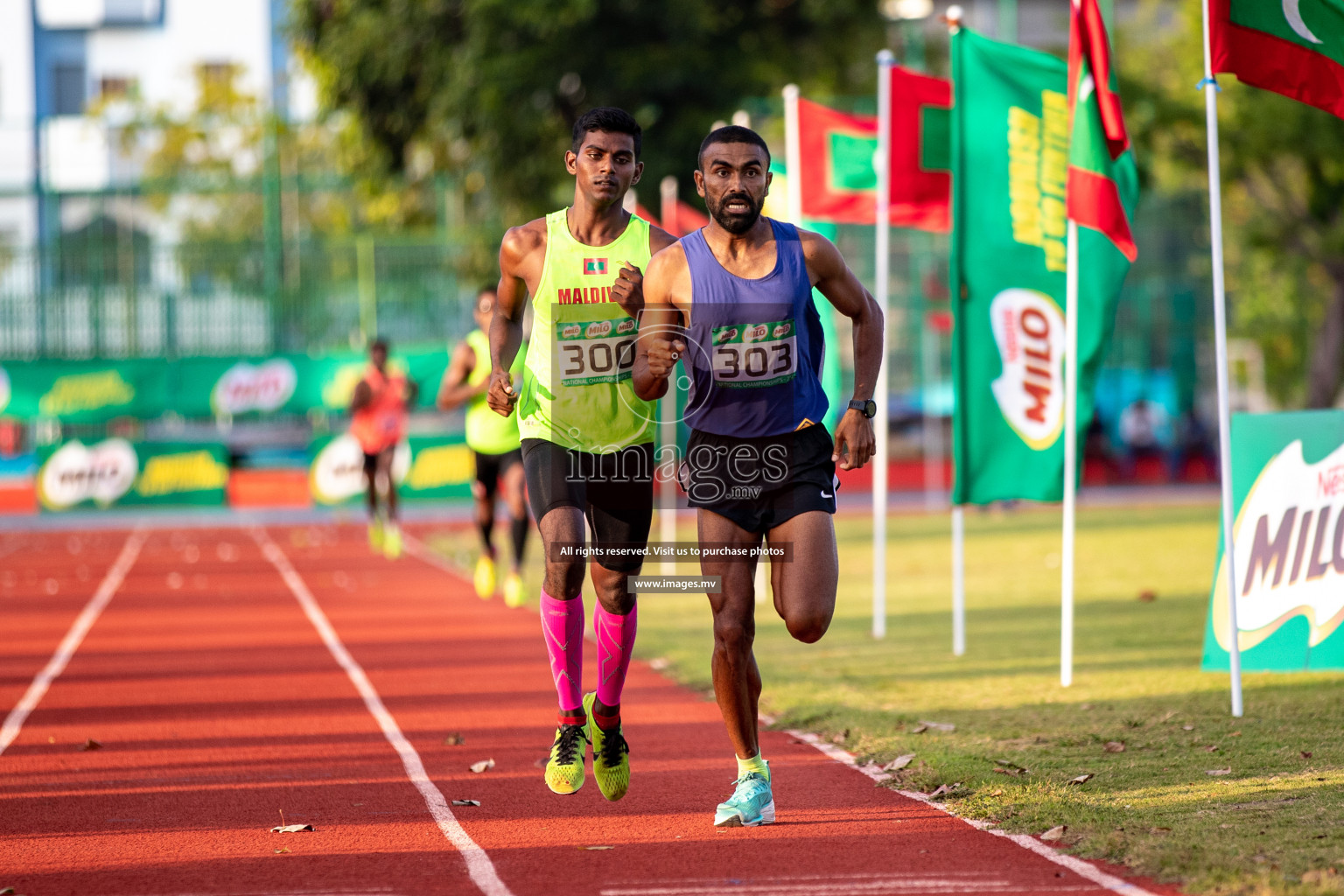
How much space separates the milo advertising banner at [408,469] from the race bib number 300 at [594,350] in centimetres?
1985

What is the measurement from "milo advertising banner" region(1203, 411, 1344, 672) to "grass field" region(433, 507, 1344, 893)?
0.86 ft

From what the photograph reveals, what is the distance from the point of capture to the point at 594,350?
614 centimetres

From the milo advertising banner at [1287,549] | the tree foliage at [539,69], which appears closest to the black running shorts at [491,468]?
the milo advertising banner at [1287,549]

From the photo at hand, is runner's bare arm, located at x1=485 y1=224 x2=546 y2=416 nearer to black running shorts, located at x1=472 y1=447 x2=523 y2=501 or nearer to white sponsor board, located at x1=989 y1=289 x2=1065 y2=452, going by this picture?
white sponsor board, located at x1=989 y1=289 x2=1065 y2=452

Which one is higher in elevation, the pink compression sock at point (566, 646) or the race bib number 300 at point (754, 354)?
the race bib number 300 at point (754, 354)

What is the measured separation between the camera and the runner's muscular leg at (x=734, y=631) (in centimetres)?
569

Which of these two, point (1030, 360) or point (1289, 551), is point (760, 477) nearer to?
point (1289, 551)

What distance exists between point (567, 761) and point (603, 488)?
3.46 ft

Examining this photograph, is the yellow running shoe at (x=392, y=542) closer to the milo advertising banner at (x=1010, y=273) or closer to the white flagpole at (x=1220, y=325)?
the milo advertising banner at (x=1010, y=273)

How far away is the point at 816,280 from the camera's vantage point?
227 inches

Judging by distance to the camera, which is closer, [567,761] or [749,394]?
[749,394]

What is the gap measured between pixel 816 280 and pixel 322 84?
77.3 feet

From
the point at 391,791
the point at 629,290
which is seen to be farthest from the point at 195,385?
the point at 629,290

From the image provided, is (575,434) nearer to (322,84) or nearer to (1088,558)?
(1088,558)
